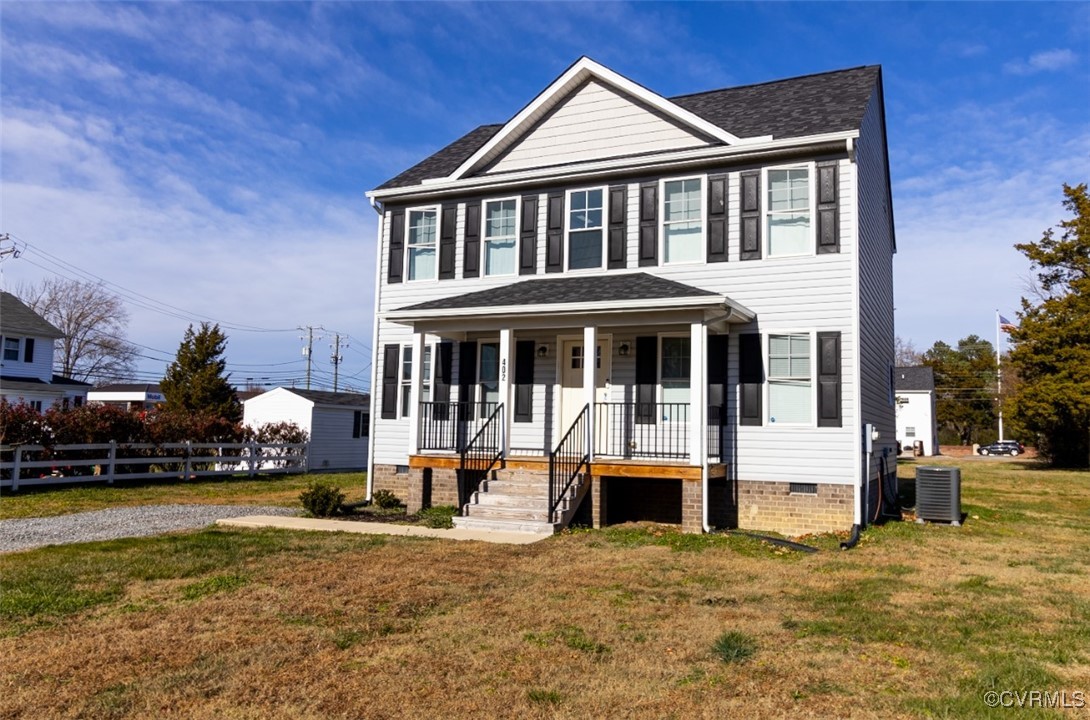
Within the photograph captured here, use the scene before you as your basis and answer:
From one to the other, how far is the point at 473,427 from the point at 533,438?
120 cm

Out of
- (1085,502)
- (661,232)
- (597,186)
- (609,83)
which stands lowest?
(1085,502)

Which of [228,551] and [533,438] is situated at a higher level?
[533,438]

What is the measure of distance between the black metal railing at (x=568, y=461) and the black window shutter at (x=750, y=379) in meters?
2.45

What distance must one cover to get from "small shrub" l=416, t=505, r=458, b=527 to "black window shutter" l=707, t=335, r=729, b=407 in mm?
4495

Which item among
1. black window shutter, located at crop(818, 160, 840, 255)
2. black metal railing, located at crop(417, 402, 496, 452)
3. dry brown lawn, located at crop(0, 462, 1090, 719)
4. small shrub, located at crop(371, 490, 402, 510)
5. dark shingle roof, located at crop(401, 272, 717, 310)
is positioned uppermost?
black window shutter, located at crop(818, 160, 840, 255)

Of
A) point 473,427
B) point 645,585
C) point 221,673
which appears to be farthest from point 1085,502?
point 221,673

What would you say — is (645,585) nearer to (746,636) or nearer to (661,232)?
(746,636)

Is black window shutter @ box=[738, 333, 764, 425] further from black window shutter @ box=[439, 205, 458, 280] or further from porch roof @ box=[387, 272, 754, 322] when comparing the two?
black window shutter @ box=[439, 205, 458, 280]

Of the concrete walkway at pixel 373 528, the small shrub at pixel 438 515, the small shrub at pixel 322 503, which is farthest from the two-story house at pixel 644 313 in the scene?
the small shrub at pixel 322 503

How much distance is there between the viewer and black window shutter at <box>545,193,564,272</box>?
14016 millimetres

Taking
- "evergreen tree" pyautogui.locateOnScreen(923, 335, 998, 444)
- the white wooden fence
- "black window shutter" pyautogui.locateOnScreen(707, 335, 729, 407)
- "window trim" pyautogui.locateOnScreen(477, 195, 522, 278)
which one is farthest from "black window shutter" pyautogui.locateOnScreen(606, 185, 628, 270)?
"evergreen tree" pyautogui.locateOnScreen(923, 335, 998, 444)

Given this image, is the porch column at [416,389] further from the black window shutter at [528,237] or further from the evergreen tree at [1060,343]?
the evergreen tree at [1060,343]

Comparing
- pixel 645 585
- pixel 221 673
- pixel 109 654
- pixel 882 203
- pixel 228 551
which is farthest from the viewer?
pixel 882 203

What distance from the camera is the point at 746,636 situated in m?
5.73
